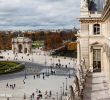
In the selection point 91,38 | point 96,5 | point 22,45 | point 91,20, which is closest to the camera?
point 91,20

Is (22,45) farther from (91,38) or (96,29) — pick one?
(91,38)

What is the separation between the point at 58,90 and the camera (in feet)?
162

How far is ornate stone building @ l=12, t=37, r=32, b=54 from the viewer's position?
445 feet

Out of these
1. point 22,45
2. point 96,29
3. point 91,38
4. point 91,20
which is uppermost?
point 91,20

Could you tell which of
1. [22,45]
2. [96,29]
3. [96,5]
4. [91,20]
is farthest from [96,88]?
[22,45]

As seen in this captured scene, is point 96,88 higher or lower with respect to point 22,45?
lower

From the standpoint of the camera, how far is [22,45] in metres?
137

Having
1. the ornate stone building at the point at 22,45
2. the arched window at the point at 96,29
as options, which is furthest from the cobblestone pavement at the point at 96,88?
the ornate stone building at the point at 22,45

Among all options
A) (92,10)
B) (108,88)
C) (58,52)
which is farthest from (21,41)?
(108,88)

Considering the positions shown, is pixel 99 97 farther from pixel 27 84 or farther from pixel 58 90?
pixel 27 84

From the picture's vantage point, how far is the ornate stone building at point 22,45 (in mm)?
135750

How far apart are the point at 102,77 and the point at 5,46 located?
135 m

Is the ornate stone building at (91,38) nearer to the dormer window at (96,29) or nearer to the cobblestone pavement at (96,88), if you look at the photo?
the dormer window at (96,29)

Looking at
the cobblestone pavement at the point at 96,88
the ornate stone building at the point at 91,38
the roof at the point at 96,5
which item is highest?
the roof at the point at 96,5
